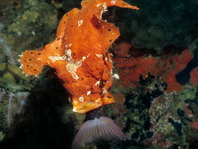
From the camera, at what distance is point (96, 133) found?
3.20 meters

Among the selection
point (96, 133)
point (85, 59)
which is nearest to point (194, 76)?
point (96, 133)

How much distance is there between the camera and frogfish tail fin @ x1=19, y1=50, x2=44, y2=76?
10.1ft

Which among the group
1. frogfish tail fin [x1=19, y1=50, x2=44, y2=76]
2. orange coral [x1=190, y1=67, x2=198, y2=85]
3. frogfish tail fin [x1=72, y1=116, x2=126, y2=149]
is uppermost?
frogfish tail fin [x1=19, y1=50, x2=44, y2=76]

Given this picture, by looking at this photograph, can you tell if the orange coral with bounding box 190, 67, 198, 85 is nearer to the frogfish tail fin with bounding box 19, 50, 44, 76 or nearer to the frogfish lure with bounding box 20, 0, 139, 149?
the frogfish lure with bounding box 20, 0, 139, 149

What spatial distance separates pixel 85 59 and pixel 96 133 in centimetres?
138

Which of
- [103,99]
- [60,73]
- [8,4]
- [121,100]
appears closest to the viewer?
[60,73]

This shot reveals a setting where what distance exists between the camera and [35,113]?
431 cm

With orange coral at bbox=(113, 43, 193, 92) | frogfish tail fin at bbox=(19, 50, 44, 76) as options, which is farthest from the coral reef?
frogfish tail fin at bbox=(19, 50, 44, 76)

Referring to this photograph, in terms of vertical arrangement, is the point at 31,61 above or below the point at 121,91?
above

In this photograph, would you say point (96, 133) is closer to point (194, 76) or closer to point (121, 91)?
point (121, 91)

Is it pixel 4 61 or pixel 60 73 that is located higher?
pixel 4 61

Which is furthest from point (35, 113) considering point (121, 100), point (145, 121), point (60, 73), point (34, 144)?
point (145, 121)

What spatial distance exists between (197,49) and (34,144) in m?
4.60

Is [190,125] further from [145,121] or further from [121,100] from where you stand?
[121,100]
